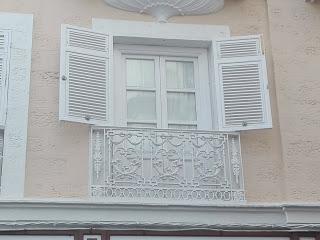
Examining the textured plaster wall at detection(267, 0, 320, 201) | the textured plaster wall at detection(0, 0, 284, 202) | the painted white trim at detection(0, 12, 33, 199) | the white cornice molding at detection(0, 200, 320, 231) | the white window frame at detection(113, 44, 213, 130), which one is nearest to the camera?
the white cornice molding at detection(0, 200, 320, 231)

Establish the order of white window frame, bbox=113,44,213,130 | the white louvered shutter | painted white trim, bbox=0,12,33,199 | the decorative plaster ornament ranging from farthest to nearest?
the decorative plaster ornament, white window frame, bbox=113,44,213,130, the white louvered shutter, painted white trim, bbox=0,12,33,199

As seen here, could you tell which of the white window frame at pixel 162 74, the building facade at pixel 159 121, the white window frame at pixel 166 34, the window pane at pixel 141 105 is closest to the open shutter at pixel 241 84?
the building facade at pixel 159 121

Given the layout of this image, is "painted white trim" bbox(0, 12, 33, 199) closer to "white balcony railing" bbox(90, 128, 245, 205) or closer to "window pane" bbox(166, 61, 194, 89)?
"white balcony railing" bbox(90, 128, 245, 205)

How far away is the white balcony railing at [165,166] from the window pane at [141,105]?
443 mm

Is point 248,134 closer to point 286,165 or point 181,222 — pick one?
point 286,165

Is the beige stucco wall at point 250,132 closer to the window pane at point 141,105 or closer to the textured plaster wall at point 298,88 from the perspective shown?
the textured plaster wall at point 298,88

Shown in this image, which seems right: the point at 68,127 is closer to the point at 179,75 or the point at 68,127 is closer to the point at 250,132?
the point at 179,75

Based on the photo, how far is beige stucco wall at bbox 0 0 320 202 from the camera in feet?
28.3

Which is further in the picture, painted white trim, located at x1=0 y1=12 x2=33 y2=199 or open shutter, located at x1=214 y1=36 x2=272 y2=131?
open shutter, located at x1=214 y1=36 x2=272 y2=131

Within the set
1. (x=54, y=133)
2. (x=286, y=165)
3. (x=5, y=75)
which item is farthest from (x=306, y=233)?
(x=5, y=75)

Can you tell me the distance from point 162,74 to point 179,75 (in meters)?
0.26

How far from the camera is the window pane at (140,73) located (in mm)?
9508

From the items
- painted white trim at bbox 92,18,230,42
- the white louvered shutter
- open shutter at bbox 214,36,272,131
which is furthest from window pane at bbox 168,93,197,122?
the white louvered shutter

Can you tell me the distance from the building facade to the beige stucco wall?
0.05ft
